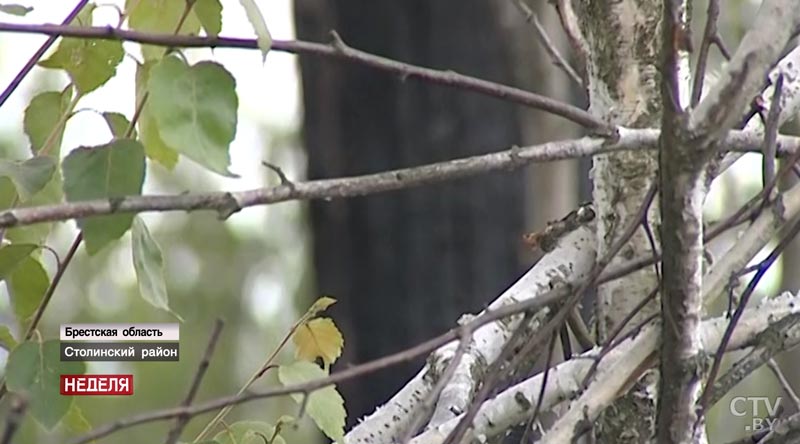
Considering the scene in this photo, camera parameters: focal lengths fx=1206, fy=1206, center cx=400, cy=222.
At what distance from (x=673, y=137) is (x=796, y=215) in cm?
16

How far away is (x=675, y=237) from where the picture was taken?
1.57 ft

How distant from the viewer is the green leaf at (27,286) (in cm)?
61

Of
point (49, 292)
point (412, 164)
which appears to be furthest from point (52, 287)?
point (412, 164)

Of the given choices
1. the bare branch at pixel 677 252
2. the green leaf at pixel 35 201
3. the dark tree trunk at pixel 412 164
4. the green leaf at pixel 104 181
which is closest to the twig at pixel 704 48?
the bare branch at pixel 677 252

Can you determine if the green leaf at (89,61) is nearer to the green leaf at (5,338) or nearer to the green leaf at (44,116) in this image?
the green leaf at (44,116)

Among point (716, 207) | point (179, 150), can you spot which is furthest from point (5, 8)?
point (716, 207)

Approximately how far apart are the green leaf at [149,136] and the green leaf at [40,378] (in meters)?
0.11

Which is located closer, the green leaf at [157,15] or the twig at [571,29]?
the green leaf at [157,15]

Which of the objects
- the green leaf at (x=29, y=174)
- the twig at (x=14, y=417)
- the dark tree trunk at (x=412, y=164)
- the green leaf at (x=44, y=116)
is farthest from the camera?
the dark tree trunk at (x=412, y=164)

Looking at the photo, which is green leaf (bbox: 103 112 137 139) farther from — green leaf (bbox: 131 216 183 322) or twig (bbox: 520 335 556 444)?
twig (bbox: 520 335 556 444)

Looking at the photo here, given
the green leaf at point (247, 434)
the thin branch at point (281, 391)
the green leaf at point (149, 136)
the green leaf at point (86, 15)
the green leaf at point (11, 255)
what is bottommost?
the green leaf at point (247, 434)

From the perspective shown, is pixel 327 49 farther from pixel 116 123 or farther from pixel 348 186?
pixel 116 123

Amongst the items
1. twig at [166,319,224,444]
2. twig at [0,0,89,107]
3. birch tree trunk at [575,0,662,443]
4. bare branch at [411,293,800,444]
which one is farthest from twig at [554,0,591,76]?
twig at [166,319,224,444]

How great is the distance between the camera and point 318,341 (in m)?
0.63
